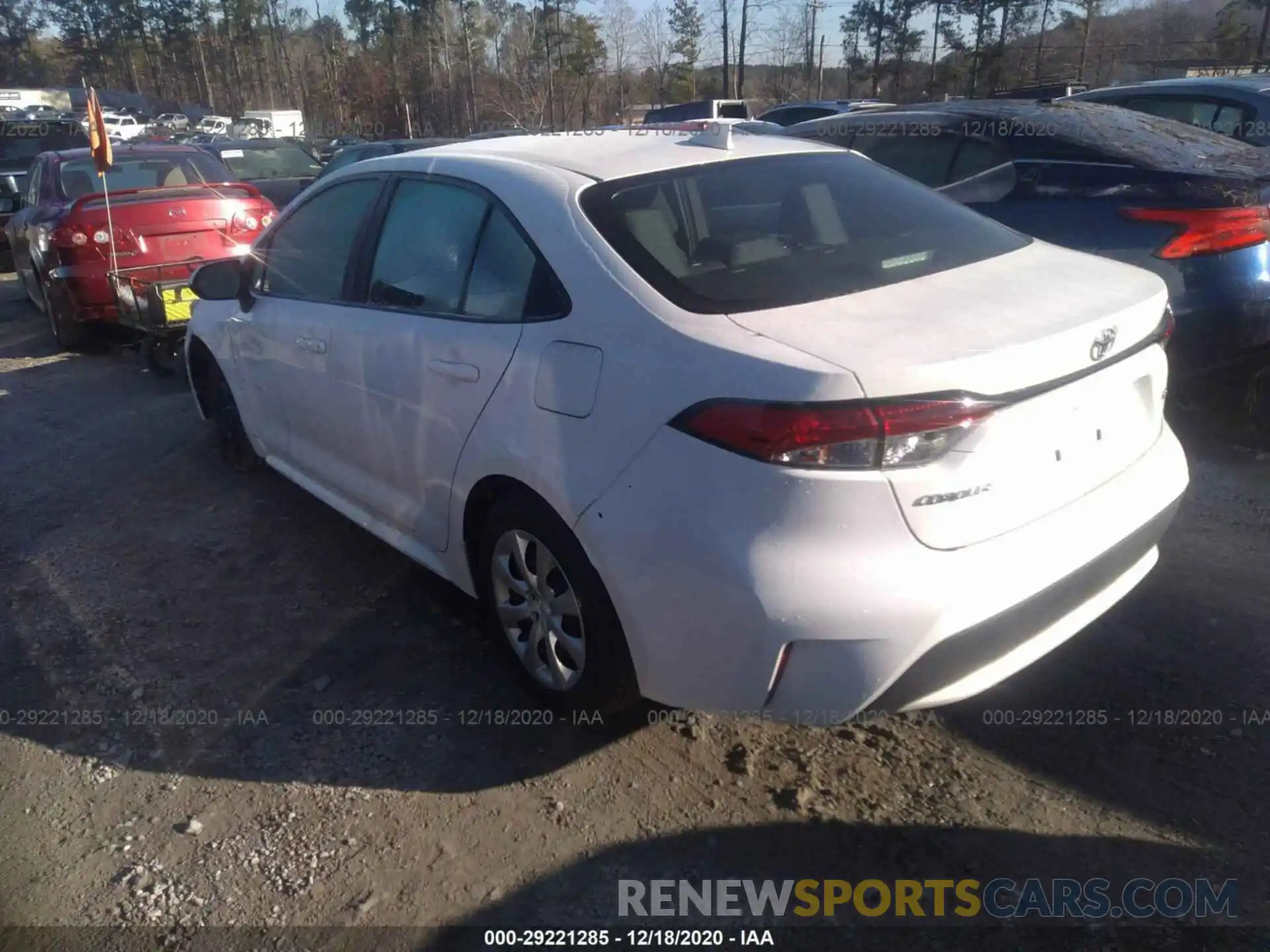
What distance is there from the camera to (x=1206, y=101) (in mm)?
8125

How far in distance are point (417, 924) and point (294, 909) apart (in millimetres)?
325

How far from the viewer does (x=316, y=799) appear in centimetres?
287

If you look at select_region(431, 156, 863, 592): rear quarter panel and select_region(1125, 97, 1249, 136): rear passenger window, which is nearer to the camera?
select_region(431, 156, 863, 592): rear quarter panel

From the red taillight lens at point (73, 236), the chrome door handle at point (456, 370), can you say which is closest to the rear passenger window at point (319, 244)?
the chrome door handle at point (456, 370)

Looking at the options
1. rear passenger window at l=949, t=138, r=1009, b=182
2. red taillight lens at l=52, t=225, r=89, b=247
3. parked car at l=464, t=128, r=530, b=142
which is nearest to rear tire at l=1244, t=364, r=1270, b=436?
rear passenger window at l=949, t=138, r=1009, b=182

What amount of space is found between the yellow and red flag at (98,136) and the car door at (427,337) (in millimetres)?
4348

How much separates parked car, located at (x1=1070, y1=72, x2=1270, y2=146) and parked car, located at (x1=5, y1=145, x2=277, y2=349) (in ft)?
22.4

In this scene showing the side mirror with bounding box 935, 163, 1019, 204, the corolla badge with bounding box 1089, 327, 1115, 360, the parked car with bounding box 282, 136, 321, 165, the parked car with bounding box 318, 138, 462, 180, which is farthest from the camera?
the parked car with bounding box 282, 136, 321, 165

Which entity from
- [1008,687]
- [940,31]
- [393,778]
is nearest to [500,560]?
[393,778]

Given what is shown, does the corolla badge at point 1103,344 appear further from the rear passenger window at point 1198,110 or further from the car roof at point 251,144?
the car roof at point 251,144

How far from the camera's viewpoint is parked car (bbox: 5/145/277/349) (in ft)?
25.7

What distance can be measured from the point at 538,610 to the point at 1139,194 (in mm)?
3513

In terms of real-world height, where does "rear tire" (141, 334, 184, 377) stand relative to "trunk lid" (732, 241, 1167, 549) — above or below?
below

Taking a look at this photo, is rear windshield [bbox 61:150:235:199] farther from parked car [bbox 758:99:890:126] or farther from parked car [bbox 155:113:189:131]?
parked car [bbox 155:113:189:131]
